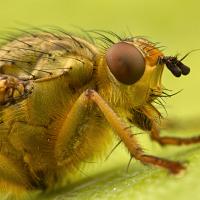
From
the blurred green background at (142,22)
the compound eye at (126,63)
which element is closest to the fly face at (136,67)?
the compound eye at (126,63)

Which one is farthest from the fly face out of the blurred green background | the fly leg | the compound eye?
the blurred green background

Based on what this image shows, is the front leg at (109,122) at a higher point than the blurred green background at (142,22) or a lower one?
higher

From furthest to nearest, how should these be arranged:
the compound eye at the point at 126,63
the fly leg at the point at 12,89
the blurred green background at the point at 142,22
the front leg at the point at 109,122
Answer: the blurred green background at the point at 142,22
the fly leg at the point at 12,89
the compound eye at the point at 126,63
the front leg at the point at 109,122

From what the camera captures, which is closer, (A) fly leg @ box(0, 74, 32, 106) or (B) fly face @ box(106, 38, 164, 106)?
(B) fly face @ box(106, 38, 164, 106)

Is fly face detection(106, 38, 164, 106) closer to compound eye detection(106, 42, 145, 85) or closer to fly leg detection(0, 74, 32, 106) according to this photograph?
compound eye detection(106, 42, 145, 85)

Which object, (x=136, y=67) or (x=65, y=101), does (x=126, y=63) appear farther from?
(x=65, y=101)

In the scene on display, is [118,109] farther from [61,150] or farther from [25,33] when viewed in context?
[25,33]

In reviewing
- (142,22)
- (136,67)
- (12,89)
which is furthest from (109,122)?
(142,22)

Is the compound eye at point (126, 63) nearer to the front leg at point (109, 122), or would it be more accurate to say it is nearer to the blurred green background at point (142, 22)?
the front leg at point (109, 122)
